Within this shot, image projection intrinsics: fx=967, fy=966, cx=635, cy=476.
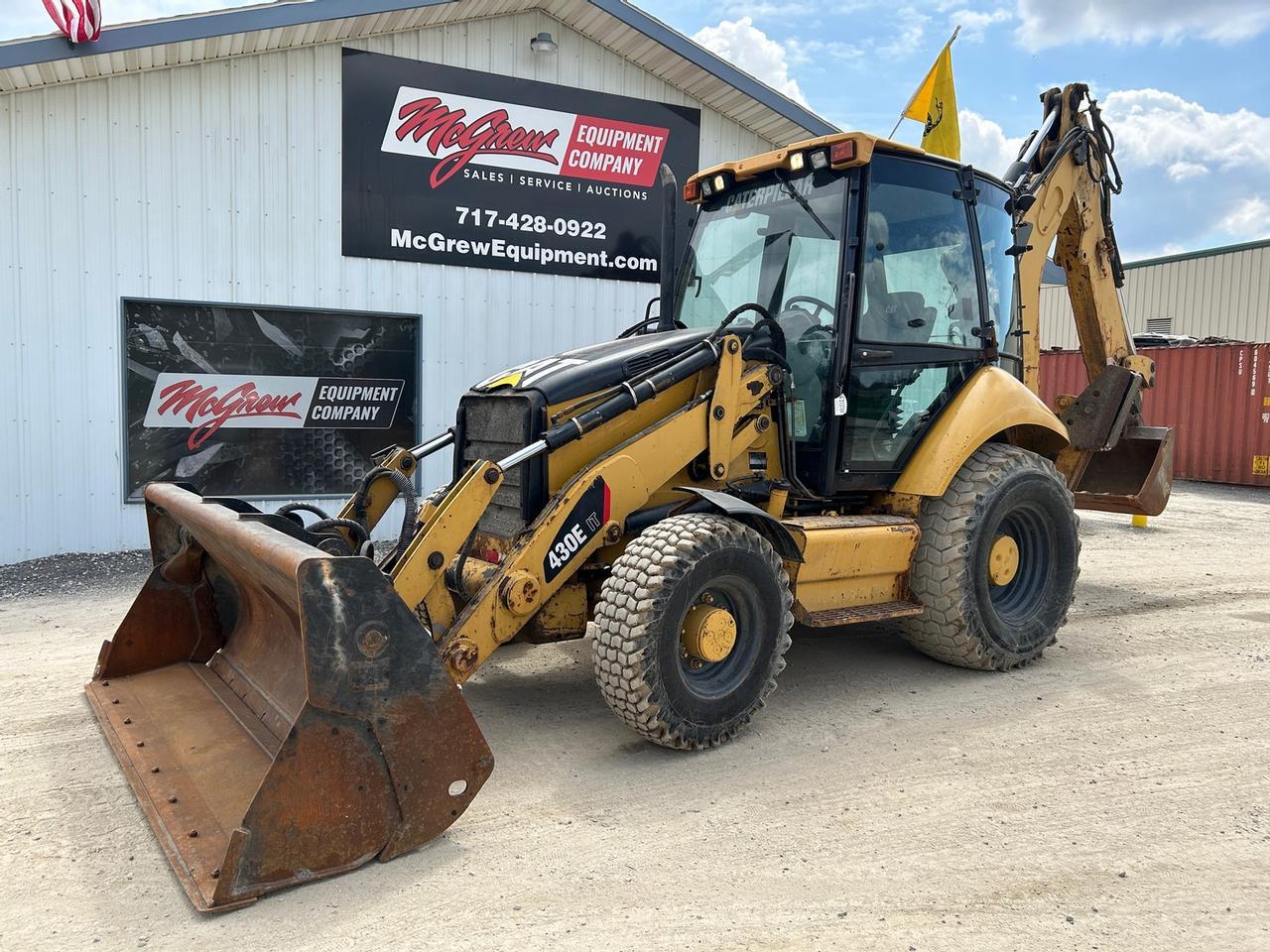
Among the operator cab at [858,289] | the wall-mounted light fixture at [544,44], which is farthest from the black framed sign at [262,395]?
the operator cab at [858,289]

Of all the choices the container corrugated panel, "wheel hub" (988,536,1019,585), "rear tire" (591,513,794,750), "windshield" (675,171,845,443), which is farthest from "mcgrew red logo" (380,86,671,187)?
the container corrugated panel

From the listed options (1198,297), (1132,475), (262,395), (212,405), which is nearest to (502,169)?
(262,395)

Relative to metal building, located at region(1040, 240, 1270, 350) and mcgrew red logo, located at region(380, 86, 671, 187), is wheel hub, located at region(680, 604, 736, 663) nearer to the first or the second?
mcgrew red logo, located at region(380, 86, 671, 187)

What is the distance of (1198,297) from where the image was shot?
78.9 feet

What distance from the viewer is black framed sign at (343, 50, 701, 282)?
8.95 m

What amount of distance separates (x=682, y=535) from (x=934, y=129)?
26.0 ft

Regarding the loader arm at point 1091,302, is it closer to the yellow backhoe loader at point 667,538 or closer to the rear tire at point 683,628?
the yellow backhoe loader at point 667,538

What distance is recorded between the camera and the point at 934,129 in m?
10.2

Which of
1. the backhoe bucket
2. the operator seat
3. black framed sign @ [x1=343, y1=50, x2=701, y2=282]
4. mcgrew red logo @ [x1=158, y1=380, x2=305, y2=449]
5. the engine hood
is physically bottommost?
the backhoe bucket

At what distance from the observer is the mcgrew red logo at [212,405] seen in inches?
328

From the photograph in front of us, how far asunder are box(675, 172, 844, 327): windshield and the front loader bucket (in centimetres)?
271

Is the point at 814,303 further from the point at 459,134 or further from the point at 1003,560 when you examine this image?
the point at 459,134

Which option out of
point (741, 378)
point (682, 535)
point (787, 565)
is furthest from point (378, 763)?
point (741, 378)

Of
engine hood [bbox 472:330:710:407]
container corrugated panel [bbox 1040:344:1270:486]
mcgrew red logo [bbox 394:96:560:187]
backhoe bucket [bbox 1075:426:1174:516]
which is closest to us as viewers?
engine hood [bbox 472:330:710:407]
